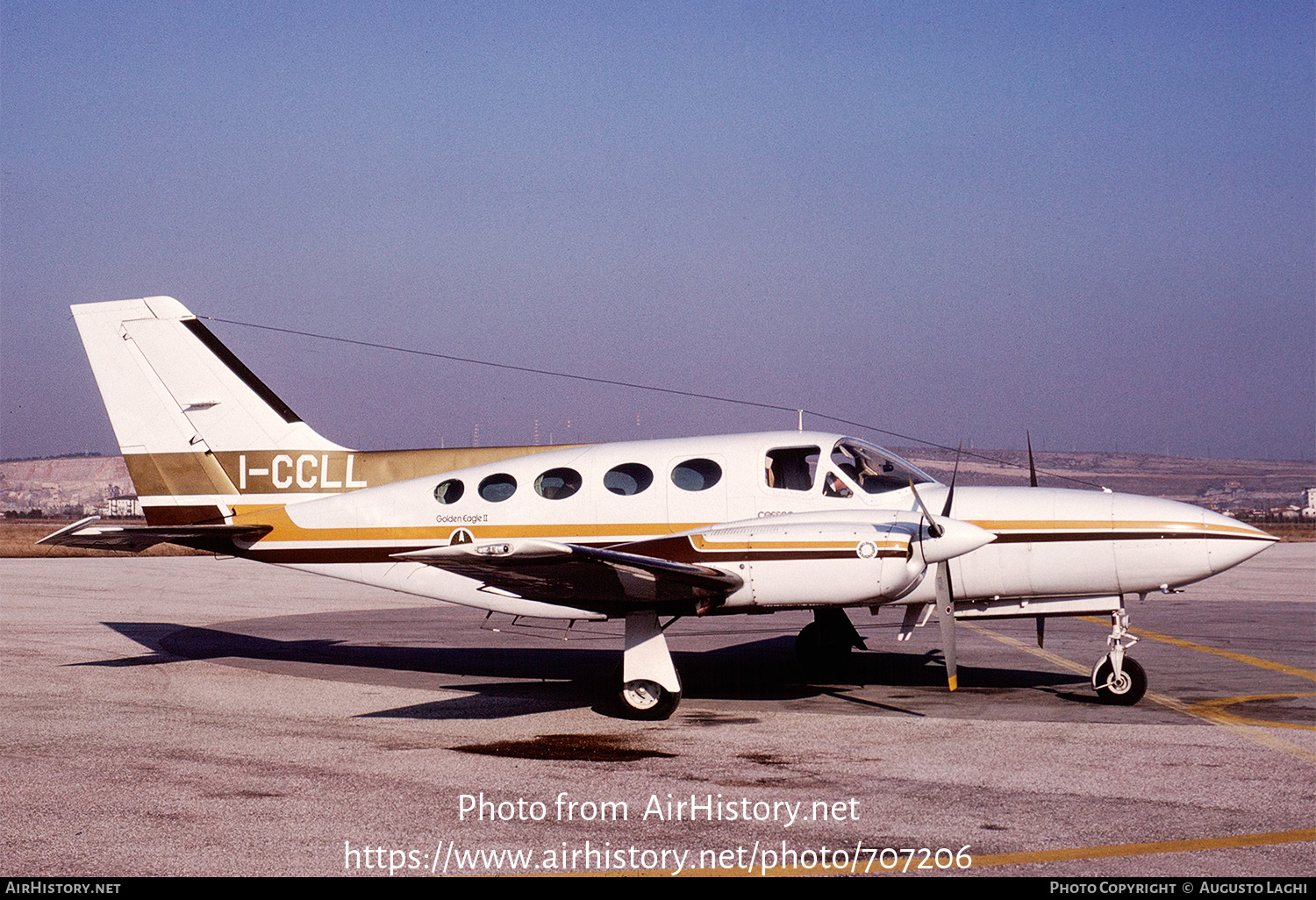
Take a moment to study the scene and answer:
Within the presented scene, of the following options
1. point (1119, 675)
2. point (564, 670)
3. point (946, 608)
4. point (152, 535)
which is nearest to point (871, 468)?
point (946, 608)

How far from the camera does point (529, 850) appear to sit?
6.61 meters

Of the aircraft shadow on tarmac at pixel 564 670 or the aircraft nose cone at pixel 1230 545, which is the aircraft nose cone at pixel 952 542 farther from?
the aircraft nose cone at pixel 1230 545

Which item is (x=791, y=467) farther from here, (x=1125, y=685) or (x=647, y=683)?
(x=1125, y=685)

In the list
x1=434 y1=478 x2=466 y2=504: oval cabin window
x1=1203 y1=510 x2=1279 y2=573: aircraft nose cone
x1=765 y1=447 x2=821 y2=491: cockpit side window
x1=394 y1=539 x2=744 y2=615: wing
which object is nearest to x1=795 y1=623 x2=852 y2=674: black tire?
x1=765 y1=447 x2=821 y2=491: cockpit side window

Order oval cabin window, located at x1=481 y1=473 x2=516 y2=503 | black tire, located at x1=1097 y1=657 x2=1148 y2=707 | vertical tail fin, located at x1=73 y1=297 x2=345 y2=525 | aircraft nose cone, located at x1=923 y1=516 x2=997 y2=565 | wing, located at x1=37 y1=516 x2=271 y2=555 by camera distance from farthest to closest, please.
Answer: vertical tail fin, located at x1=73 y1=297 x2=345 y2=525 < oval cabin window, located at x1=481 y1=473 x2=516 y2=503 < wing, located at x1=37 y1=516 x2=271 y2=555 < black tire, located at x1=1097 y1=657 x2=1148 y2=707 < aircraft nose cone, located at x1=923 y1=516 x2=997 y2=565

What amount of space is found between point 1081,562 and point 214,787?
856cm

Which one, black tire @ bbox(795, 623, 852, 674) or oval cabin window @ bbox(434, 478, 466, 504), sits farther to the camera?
black tire @ bbox(795, 623, 852, 674)

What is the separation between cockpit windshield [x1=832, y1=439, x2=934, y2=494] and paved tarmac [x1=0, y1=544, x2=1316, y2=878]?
93.9 inches

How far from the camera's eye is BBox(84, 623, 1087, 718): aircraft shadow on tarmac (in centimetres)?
1237

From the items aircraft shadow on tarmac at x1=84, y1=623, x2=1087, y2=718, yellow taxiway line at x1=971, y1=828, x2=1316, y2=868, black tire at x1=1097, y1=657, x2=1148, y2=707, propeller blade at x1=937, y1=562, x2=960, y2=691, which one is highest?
propeller blade at x1=937, y1=562, x2=960, y2=691

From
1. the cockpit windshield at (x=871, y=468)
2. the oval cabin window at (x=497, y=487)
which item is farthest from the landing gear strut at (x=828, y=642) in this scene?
the oval cabin window at (x=497, y=487)

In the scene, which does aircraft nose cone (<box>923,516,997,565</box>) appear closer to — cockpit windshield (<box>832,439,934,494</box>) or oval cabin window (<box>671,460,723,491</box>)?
cockpit windshield (<box>832,439,934,494</box>)

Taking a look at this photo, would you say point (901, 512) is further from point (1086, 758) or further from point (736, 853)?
point (736, 853)

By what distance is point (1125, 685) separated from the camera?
11664mm
